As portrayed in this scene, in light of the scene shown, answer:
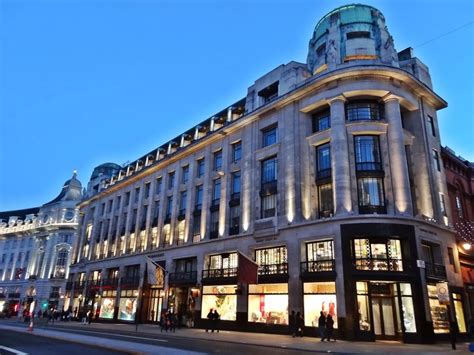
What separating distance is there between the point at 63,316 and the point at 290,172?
1624 inches

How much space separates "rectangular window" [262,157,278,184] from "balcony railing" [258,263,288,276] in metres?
7.91

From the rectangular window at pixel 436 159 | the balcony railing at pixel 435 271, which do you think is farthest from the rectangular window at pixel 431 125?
the balcony railing at pixel 435 271

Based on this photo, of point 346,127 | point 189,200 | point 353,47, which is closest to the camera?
point 346,127

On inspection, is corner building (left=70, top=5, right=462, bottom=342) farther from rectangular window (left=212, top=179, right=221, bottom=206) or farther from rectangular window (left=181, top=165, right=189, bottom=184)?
rectangular window (left=181, top=165, right=189, bottom=184)

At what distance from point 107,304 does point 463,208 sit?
146ft

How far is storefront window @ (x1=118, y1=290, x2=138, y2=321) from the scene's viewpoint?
145 ft

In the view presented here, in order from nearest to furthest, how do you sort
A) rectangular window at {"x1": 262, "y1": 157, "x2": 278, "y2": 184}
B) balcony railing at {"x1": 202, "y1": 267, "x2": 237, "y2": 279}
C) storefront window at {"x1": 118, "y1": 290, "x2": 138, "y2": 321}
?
balcony railing at {"x1": 202, "y1": 267, "x2": 237, "y2": 279}
rectangular window at {"x1": 262, "y1": 157, "x2": 278, "y2": 184}
storefront window at {"x1": 118, "y1": 290, "x2": 138, "y2": 321}

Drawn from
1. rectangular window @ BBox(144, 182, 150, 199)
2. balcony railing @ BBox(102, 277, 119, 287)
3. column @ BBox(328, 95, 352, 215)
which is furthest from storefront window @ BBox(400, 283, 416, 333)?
balcony railing @ BBox(102, 277, 119, 287)

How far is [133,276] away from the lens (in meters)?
46.4

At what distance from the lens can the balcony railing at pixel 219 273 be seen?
33562 mm

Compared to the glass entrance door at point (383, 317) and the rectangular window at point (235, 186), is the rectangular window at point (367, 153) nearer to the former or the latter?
the glass entrance door at point (383, 317)

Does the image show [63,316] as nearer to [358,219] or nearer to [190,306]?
[190,306]

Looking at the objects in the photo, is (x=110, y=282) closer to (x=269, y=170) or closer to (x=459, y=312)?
(x=269, y=170)

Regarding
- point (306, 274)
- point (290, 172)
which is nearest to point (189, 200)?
point (290, 172)
